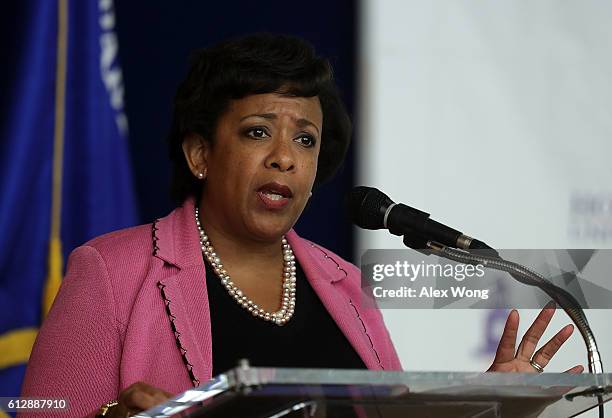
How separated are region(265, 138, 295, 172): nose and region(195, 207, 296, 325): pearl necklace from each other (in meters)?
0.23

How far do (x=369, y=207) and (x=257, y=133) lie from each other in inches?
13.9

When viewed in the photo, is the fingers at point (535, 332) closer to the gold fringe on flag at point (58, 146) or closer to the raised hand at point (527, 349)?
the raised hand at point (527, 349)

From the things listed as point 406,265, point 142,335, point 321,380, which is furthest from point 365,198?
point 406,265

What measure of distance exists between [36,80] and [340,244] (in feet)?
3.38

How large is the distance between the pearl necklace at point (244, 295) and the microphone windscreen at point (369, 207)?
33 centimetres

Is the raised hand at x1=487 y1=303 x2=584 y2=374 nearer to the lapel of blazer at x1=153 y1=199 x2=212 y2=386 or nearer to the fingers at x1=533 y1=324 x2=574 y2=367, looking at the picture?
the fingers at x1=533 y1=324 x2=574 y2=367

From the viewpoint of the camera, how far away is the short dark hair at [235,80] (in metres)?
2.20

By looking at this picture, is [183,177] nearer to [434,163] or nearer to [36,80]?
[36,80]

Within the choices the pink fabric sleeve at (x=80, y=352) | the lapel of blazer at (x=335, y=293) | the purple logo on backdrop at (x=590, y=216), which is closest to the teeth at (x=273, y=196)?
the lapel of blazer at (x=335, y=293)

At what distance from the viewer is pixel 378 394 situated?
131cm

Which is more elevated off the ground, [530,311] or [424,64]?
[424,64]

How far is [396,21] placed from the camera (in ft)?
10.7

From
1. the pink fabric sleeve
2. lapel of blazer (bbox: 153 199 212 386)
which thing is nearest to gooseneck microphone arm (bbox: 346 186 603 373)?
lapel of blazer (bbox: 153 199 212 386)

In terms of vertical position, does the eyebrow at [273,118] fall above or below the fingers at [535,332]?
above
